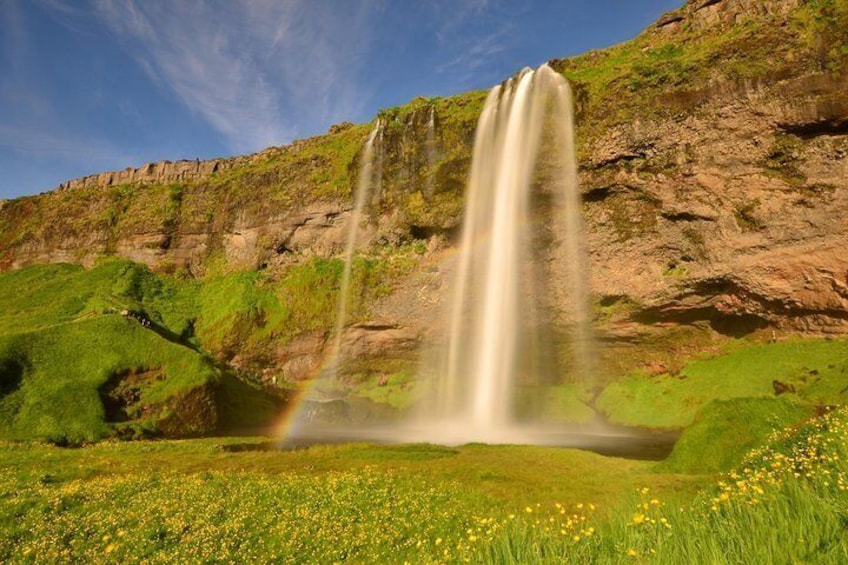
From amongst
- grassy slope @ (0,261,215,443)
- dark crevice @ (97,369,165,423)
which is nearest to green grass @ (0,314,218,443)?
grassy slope @ (0,261,215,443)

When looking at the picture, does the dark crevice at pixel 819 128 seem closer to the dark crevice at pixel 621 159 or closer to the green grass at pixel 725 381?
the dark crevice at pixel 621 159

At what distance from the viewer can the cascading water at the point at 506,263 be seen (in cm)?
4131

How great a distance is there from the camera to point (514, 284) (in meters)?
42.1

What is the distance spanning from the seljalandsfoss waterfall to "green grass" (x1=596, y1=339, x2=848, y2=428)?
5.26m

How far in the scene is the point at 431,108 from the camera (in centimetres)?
5234

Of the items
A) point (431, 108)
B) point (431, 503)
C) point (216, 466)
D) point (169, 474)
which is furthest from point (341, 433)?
point (431, 108)

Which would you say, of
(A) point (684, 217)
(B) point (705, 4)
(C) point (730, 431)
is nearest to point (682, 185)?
(A) point (684, 217)

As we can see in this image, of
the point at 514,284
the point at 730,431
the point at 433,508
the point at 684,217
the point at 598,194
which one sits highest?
the point at 598,194

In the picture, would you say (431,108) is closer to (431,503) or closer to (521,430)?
(521,430)

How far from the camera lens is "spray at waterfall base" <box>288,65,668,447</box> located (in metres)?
41.3

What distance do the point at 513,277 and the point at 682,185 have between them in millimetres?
15243

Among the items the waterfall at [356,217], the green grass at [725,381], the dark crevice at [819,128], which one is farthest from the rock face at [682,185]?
the green grass at [725,381]

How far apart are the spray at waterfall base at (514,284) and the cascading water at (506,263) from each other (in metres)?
0.09

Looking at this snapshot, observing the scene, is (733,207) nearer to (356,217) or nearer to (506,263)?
(506,263)
